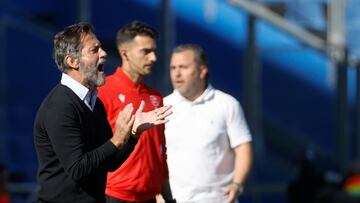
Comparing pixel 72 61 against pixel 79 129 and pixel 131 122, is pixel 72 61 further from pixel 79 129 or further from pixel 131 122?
pixel 131 122

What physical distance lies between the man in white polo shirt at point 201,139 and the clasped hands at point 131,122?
238cm

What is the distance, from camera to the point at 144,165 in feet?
22.6

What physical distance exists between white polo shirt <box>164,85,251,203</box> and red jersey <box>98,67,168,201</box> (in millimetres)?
475

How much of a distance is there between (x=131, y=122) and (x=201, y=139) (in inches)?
102

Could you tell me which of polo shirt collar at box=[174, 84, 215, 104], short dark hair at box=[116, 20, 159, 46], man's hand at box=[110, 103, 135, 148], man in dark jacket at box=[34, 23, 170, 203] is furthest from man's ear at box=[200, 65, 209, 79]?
man's hand at box=[110, 103, 135, 148]

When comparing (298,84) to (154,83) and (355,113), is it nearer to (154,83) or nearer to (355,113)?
(355,113)

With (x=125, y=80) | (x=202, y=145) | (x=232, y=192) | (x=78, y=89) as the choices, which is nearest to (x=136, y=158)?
(x=125, y=80)

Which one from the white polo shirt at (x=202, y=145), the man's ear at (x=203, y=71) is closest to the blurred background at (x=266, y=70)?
the man's ear at (x=203, y=71)

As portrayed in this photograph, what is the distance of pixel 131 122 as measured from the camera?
4.89m

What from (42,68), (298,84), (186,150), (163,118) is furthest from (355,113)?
(163,118)

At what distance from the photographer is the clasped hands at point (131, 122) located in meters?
4.89

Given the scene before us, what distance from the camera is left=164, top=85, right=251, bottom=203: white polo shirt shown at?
293 inches

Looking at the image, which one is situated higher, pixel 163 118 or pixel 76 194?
pixel 163 118

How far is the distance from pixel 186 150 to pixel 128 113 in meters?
2.60
